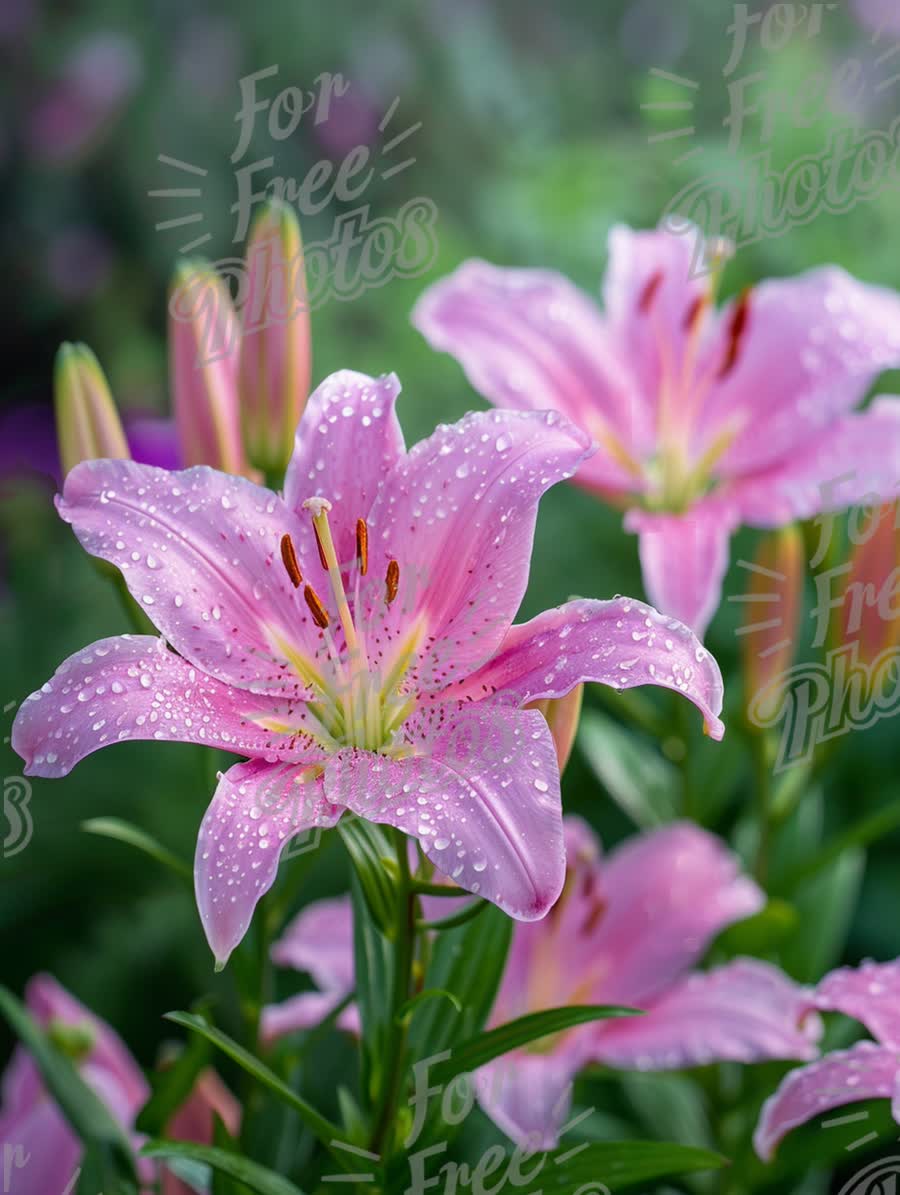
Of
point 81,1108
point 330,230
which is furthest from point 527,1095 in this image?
point 330,230

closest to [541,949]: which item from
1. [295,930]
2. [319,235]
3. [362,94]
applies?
[295,930]

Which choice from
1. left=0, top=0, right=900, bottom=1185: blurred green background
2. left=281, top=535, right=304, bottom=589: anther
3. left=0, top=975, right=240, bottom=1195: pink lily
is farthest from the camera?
left=0, top=0, right=900, bottom=1185: blurred green background

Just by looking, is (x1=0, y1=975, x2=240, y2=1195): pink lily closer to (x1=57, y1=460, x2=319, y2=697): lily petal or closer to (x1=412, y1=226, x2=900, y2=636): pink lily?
(x1=57, y1=460, x2=319, y2=697): lily petal

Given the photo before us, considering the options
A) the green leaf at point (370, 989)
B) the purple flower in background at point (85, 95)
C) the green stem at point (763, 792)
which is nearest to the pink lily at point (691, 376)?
the green stem at point (763, 792)

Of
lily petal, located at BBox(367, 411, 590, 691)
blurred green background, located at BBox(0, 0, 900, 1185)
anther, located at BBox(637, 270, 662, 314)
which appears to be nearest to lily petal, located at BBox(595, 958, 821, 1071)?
blurred green background, located at BBox(0, 0, 900, 1185)

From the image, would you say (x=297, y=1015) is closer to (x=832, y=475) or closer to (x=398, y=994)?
(x=398, y=994)

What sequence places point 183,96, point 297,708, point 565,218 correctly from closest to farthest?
point 297,708 < point 565,218 < point 183,96

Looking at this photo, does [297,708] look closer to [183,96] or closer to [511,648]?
[511,648]
